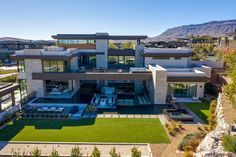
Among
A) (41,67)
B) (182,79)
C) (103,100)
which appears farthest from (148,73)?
(41,67)

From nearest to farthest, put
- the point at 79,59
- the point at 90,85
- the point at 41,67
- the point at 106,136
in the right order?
the point at 106,136 < the point at 41,67 < the point at 90,85 < the point at 79,59

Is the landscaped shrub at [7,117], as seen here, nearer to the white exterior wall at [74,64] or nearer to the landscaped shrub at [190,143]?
the white exterior wall at [74,64]

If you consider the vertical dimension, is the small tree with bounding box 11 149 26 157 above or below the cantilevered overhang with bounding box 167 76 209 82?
below

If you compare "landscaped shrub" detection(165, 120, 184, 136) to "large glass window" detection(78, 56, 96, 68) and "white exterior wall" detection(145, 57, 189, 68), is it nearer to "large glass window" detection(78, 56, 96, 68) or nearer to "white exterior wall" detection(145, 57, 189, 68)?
"white exterior wall" detection(145, 57, 189, 68)

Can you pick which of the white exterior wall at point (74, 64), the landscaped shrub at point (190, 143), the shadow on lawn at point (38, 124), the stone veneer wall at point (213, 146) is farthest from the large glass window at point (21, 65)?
the stone veneer wall at point (213, 146)

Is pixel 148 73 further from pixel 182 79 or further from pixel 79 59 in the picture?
pixel 79 59

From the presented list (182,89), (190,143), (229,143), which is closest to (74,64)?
(182,89)

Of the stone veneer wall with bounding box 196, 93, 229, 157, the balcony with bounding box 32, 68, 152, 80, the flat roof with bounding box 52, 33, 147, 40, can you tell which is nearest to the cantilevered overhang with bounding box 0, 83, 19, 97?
the balcony with bounding box 32, 68, 152, 80
